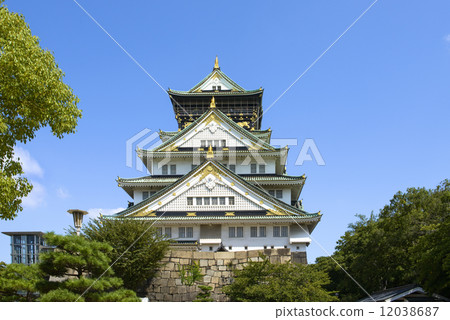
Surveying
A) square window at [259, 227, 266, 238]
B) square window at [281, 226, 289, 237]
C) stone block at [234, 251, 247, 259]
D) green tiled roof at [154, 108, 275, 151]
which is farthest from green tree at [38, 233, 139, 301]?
green tiled roof at [154, 108, 275, 151]

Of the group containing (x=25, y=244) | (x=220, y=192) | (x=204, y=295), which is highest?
(x=220, y=192)

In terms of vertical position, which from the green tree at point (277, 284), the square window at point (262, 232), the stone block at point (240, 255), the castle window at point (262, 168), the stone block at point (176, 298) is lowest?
the stone block at point (176, 298)

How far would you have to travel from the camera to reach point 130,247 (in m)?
21.0

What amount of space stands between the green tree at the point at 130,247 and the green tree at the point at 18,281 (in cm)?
322

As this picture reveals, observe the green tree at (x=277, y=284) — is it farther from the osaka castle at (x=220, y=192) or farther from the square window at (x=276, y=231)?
the square window at (x=276, y=231)

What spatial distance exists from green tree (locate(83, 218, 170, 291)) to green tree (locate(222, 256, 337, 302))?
3759 millimetres

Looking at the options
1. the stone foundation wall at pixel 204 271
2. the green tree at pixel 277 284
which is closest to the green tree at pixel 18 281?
the stone foundation wall at pixel 204 271

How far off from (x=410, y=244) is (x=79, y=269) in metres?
20.1

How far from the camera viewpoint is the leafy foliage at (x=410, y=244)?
Answer: 20750mm

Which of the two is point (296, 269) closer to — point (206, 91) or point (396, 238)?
point (396, 238)

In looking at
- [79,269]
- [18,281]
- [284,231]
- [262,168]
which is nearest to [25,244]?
[262,168]

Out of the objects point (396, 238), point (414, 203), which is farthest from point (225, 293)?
point (414, 203)

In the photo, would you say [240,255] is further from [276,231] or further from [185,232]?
[185,232]

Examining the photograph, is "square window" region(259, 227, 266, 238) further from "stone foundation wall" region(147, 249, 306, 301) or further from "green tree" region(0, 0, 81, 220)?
"green tree" region(0, 0, 81, 220)
